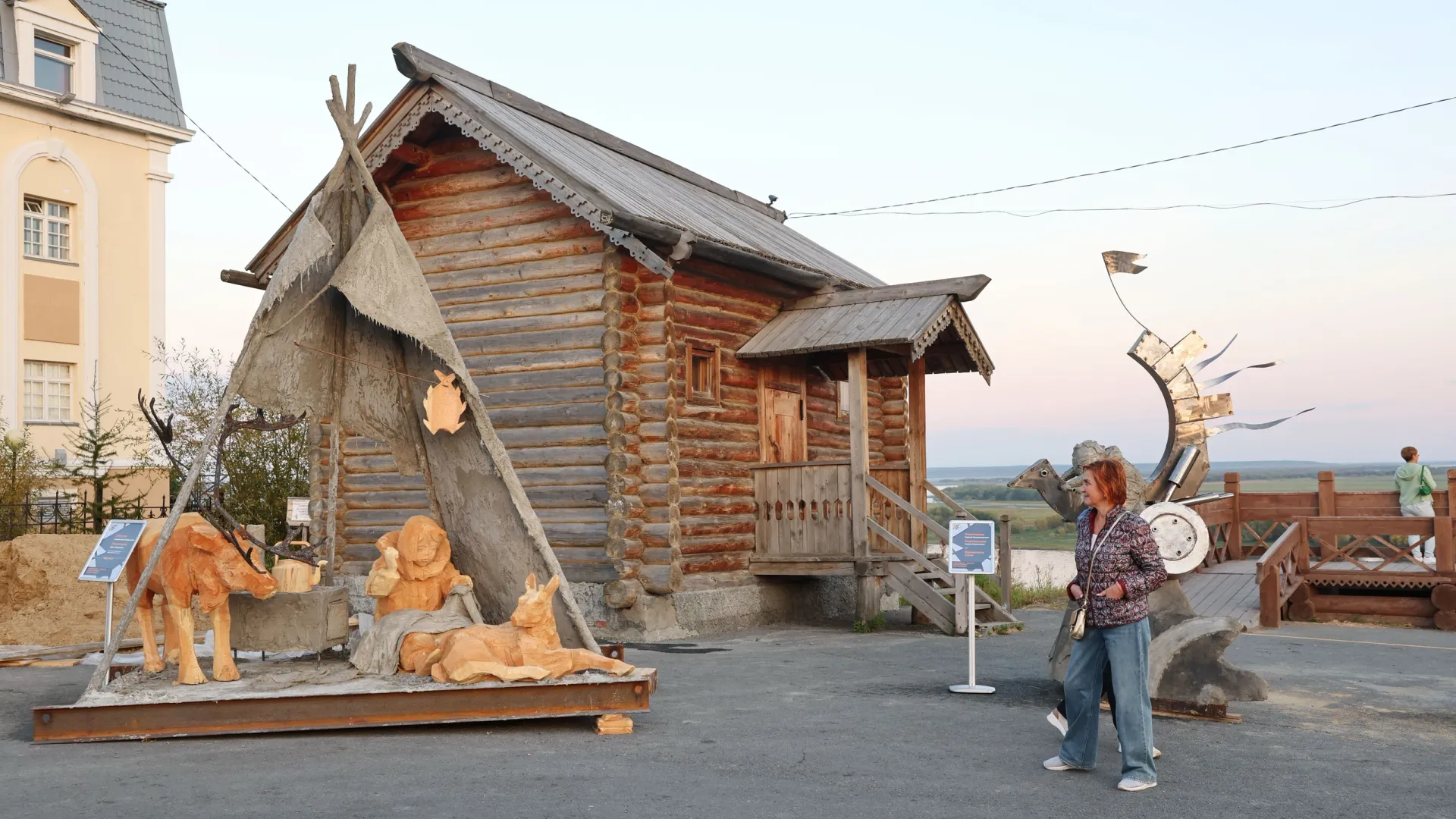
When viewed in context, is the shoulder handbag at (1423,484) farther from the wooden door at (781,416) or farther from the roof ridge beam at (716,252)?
the roof ridge beam at (716,252)

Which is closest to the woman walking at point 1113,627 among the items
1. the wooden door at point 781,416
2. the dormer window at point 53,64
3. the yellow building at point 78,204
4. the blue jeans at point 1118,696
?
the blue jeans at point 1118,696

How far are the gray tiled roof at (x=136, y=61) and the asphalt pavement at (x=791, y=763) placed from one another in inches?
824

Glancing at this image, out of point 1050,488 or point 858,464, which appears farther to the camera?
point 858,464

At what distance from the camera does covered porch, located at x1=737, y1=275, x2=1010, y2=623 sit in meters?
13.9

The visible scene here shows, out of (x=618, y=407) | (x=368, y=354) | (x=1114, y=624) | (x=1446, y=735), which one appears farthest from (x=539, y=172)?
(x=1446, y=735)

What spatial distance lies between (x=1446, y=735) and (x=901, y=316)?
24.7 ft

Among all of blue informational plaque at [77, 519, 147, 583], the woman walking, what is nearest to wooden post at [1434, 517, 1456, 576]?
the woman walking

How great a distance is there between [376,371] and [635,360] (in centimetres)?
443

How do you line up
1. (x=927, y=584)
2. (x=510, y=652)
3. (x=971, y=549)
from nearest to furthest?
(x=510, y=652) → (x=971, y=549) → (x=927, y=584)

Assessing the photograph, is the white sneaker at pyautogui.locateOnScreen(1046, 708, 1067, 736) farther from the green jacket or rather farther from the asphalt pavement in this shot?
the green jacket

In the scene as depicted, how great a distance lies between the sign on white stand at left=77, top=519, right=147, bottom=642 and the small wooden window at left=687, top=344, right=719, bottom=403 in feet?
23.4

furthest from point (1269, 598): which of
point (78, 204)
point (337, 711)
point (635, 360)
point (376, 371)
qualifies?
point (78, 204)

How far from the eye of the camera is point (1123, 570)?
6.45 meters

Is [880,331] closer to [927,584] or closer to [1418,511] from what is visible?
[927,584]
